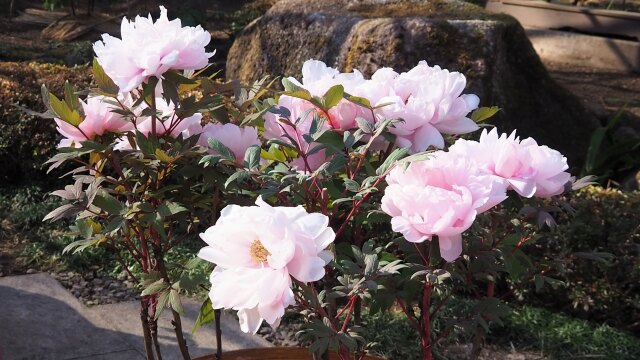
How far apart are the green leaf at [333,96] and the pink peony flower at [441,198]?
0.22 metres

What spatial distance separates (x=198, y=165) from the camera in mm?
1786

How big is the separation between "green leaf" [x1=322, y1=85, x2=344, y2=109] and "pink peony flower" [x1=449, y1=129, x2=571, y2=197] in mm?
241

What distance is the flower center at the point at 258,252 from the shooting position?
1321 millimetres

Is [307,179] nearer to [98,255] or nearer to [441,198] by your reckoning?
[441,198]

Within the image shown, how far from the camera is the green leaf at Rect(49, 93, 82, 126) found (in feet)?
5.54

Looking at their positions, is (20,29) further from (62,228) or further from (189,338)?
(189,338)

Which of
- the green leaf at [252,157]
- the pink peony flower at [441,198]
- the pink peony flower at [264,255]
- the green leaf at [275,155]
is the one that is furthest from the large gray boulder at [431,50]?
the pink peony flower at [264,255]

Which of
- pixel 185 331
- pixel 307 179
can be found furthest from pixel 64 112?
pixel 185 331

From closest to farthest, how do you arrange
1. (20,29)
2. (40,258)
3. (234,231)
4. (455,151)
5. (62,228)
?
(234,231) → (455,151) → (40,258) → (62,228) → (20,29)

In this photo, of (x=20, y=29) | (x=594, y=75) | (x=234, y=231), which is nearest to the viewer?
(x=234, y=231)

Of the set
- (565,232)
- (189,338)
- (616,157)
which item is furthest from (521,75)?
(189,338)

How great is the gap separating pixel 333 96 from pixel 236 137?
0.82 feet

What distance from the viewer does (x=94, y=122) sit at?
69.1 inches

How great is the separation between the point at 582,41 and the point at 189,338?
640 cm
